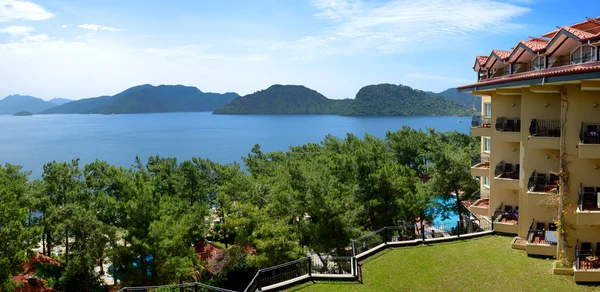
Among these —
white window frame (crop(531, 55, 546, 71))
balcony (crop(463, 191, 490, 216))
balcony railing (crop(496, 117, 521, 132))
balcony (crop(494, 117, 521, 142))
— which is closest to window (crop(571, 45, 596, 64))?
white window frame (crop(531, 55, 546, 71))

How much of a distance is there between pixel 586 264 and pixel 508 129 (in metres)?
7.43

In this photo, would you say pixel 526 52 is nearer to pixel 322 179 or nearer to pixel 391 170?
pixel 391 170

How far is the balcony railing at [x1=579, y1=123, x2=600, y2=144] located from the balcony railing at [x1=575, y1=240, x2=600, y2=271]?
3.30 meters

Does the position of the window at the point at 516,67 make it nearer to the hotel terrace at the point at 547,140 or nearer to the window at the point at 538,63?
the hotel terrace at the point at 547,140

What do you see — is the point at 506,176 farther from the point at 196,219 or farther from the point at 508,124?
the point at 196,219

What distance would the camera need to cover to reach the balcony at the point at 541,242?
14453 mm

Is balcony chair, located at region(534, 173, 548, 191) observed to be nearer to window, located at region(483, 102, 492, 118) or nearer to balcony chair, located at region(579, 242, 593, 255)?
balcony chair, located at region(579, 242, 593, 255)

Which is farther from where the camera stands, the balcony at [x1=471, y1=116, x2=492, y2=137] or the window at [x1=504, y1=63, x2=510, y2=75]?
the balcony at [x1=471, y1=116, x2=492, y2=137]

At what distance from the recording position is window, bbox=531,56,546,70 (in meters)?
15.8

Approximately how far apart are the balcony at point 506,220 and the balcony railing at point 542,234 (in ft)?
5.19

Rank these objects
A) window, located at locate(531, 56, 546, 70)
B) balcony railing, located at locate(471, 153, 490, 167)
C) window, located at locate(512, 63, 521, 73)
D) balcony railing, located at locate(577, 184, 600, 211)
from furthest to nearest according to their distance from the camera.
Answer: balcony railing, located at locate(471, 153, 490, 167), window, located at locate(512, 63, 521, 73), window, located at locate(531, 56, 546, 70), balcony railing, located at locate(577, 184, 600, 211)

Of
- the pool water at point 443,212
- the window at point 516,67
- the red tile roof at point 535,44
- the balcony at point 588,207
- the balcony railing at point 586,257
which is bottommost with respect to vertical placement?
the pool water at point 443,212

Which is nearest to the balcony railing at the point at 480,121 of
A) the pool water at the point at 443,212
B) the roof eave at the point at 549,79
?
the roof eave at the point at 549,79

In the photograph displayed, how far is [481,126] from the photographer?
21.4 metres
